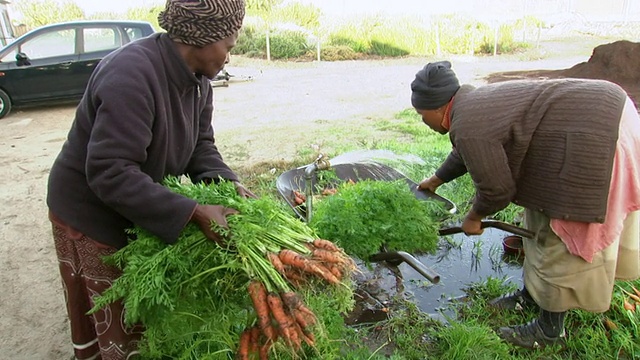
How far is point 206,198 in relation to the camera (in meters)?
1.75

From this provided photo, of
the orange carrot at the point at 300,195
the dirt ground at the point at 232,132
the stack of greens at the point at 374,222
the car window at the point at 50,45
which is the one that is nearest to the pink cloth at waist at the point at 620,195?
the stack of greens at the point at 374,222

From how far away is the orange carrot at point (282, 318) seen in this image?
1.55 meters

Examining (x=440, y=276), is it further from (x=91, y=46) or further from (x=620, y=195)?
(x=91, y=46)

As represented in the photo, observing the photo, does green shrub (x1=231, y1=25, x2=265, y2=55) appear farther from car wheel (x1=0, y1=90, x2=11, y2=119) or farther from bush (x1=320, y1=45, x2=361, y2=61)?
car wheel (x1=0, y1=90, x2=11, y2=119)

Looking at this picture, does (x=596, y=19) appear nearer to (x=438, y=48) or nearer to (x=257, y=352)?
(x=438, y=48)

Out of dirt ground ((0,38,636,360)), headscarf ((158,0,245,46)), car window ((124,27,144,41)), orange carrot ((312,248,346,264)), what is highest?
car window ((124,27,144,41))

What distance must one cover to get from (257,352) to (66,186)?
0.98 meters

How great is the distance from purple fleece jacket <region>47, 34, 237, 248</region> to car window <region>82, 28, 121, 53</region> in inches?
348

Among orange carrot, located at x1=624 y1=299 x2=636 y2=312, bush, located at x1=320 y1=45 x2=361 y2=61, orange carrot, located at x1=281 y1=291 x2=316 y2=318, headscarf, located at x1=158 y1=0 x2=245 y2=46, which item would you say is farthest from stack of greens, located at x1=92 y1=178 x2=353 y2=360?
bush, located at x1=320 y1=45 x2=361 y2=61

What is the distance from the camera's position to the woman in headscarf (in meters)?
1.50

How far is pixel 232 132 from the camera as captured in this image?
7.38 meters

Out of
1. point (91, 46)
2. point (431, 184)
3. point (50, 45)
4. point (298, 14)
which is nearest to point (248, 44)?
point (298, 14)

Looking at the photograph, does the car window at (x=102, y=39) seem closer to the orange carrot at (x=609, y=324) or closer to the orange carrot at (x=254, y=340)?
the orange carrot at (x=254, y=340)

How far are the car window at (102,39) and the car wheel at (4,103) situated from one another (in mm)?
1793
